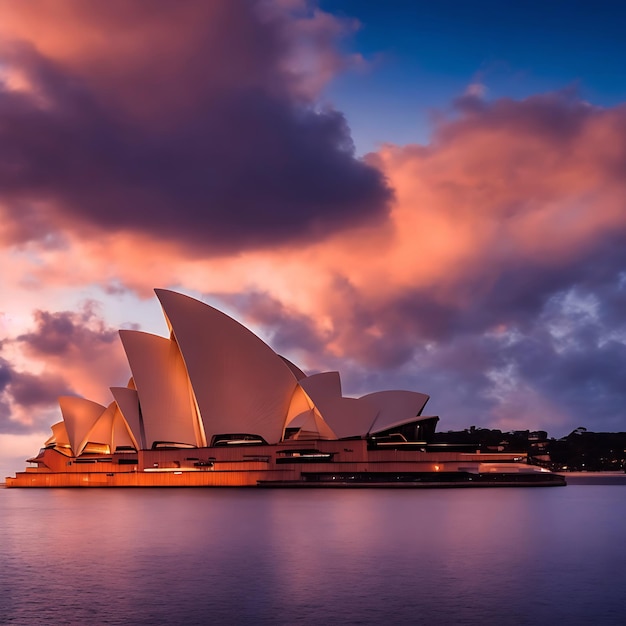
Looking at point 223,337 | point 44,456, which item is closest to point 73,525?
point 223,337

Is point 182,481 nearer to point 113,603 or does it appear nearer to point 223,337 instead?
point 223,337

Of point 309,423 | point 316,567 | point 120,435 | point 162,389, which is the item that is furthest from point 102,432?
point 316,567

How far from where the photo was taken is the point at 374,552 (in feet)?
88.8

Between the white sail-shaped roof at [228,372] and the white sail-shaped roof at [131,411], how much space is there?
21.7ft

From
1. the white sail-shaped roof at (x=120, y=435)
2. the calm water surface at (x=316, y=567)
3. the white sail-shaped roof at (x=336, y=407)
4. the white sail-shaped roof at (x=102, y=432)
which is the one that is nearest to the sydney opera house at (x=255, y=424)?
the white sail-shaped roof at (x=336, y=407)

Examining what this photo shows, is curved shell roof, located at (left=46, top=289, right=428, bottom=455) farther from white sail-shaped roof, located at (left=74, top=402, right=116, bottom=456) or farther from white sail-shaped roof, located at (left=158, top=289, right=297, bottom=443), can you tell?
white sail-shaped roof, located at (left=74, top=402, right=116, bottom=456)

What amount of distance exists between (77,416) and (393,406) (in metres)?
32.7

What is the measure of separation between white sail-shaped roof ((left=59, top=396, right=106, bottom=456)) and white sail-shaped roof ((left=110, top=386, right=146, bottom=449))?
10209mm

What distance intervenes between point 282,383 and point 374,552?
167 feet

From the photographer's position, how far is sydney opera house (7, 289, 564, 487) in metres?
74.1

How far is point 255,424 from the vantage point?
76938mm

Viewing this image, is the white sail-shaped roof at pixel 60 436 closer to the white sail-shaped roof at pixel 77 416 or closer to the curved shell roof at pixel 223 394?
the white sail-shaped roof at pixel 77 416

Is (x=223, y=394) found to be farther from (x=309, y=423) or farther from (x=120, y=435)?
(x=120, y=435)

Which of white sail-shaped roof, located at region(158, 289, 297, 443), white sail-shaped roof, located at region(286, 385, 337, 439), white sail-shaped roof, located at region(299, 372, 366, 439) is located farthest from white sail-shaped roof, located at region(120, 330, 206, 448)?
white sail-shaped roof, located at region(299, 372, 366, 439)
